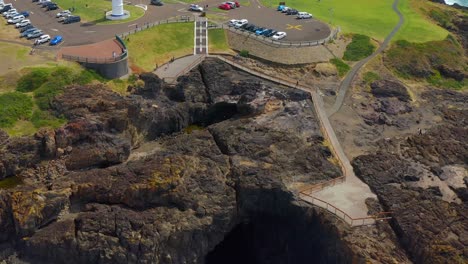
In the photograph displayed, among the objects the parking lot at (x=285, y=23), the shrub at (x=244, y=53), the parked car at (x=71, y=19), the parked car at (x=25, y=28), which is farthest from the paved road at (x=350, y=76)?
the parked car at (x=25, y=28)

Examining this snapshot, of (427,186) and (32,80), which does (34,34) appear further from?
(427,186)

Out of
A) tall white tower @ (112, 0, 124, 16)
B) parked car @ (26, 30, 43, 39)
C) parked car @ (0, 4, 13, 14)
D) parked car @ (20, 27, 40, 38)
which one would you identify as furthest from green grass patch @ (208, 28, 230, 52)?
parked car @ (0, 4, 13, 14)

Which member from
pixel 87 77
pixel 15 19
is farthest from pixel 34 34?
pixel 87 77

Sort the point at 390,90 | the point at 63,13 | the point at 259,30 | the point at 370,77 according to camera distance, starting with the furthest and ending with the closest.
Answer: the point at 63,13, the point at 259,30, the point at 370,77, the point at 390,90

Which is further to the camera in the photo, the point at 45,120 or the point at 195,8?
the point at 195,8

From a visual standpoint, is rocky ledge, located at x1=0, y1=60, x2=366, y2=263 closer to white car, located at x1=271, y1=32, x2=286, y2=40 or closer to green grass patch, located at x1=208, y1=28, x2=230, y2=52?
green grass patch, located at x1=208, y1=28, x2=230, y2=52

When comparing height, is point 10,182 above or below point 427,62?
below

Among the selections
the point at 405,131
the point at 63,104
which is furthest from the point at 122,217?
the point at 405,131
